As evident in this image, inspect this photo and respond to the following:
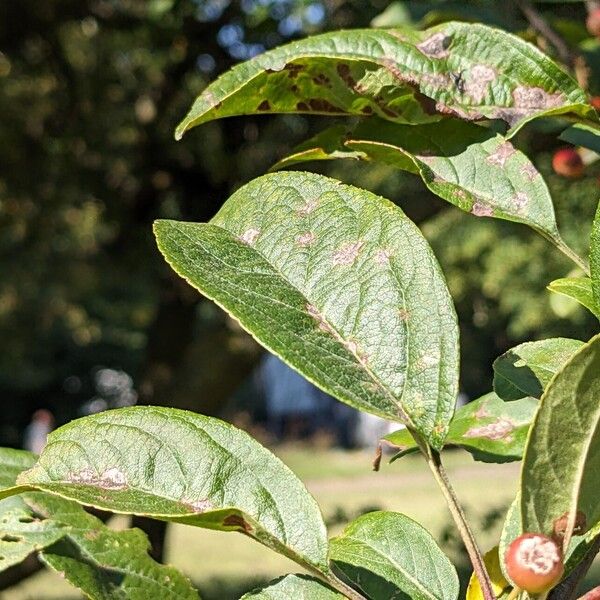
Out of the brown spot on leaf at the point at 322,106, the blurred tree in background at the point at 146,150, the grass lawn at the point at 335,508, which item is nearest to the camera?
the brown spot on leaf at the point at 322,106

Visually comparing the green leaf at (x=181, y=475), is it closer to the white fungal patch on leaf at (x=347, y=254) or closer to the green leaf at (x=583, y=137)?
the white fungal patch on leaf at (x=347, y=254)

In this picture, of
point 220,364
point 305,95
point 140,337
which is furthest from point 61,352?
point 305,95

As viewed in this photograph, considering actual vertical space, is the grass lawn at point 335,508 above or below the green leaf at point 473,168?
below

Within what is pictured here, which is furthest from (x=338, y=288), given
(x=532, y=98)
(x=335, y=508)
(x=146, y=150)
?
(x=146, y=150)

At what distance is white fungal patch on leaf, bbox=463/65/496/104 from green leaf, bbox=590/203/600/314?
0.63ft

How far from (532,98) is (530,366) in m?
0.23

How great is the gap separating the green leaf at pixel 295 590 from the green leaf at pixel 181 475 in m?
0.03

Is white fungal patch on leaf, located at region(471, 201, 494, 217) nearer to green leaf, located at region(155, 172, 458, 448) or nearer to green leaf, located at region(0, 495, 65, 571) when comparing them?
green leaf, located at region(155, 172, 458, 448)

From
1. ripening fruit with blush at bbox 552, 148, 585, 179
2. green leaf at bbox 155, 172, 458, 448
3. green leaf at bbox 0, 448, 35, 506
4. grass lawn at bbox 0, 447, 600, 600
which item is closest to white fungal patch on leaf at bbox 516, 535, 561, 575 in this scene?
green leaf at bbox 155, 172, 458, 448

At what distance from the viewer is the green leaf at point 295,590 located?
2.10 ft

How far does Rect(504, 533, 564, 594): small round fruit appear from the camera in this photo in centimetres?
51

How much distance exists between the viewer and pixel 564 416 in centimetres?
53

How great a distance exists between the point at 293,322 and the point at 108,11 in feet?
12.6

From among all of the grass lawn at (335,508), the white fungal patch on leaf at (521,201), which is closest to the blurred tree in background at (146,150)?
the grass lawn at (335,508)
